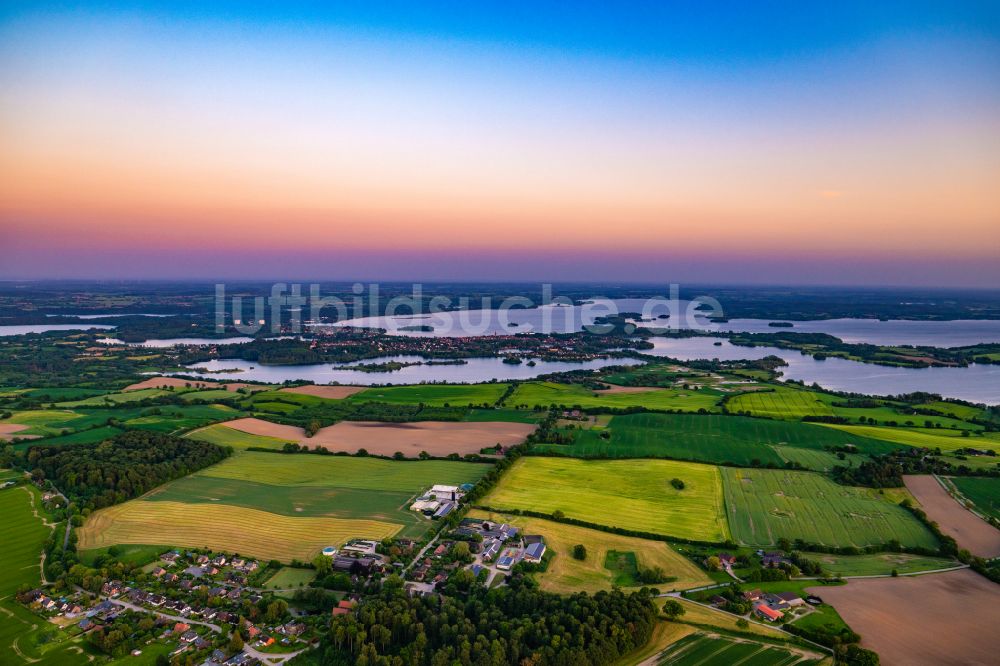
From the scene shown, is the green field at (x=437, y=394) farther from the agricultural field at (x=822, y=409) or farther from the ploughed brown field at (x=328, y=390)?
the agricultural field at (x=822, y=409)

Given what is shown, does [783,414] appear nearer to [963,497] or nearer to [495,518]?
[963,497]

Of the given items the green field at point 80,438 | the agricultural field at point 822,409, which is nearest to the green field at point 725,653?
the agricultural field at point 822,409

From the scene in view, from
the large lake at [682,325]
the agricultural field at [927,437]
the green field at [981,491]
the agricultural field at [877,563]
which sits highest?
the large lake at [682,325]

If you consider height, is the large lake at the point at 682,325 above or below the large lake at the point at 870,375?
above

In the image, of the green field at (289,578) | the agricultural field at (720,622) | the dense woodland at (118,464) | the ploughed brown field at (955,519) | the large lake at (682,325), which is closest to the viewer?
the agricultural field at (720,622)

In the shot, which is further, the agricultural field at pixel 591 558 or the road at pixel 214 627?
the agricultural field at pixel 591 558

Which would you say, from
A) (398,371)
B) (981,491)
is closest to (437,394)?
(398,371)

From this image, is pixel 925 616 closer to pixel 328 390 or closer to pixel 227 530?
pixel 227 530
